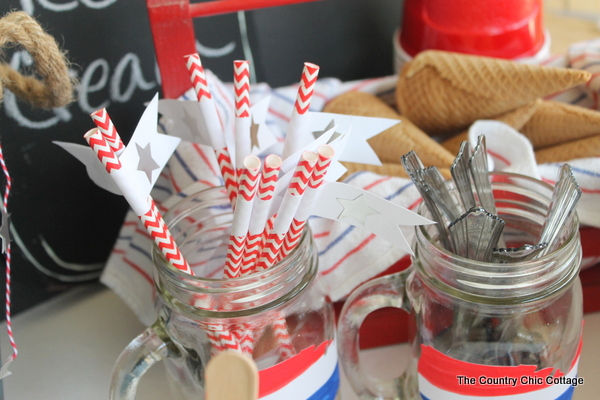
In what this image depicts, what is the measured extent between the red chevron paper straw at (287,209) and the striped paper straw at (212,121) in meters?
0.04

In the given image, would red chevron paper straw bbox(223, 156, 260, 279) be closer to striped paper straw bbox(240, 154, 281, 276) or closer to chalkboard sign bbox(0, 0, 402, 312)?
striped paper straw bbox(240, 154, 281, 276)

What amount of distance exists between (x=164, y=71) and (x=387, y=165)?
0.15 metres

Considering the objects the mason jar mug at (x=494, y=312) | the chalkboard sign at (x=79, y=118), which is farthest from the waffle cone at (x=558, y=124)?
the chalkboard sign at (x=79, y=118)

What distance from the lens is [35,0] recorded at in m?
0.34

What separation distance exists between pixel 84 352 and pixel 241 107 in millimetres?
219

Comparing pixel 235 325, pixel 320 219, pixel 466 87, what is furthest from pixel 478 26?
pixel 235 325

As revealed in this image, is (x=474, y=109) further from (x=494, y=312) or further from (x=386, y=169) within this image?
(x=494, y=312)

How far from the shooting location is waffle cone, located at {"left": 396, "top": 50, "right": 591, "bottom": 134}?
362 millimetres

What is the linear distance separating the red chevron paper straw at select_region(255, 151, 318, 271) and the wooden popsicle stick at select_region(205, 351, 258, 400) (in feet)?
0.21

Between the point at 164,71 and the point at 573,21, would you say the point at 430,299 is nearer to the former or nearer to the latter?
the point at 164,71

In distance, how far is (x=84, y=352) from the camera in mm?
372

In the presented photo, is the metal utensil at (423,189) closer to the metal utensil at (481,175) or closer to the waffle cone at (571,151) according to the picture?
the metal utensil at (481,175)

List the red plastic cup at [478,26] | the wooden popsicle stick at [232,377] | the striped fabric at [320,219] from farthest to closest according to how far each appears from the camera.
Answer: the red plastic cup at [478,26] → the striped fabric at [320,219] → the wooden popsicle stick at [232,377]

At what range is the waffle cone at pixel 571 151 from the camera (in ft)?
1.14
